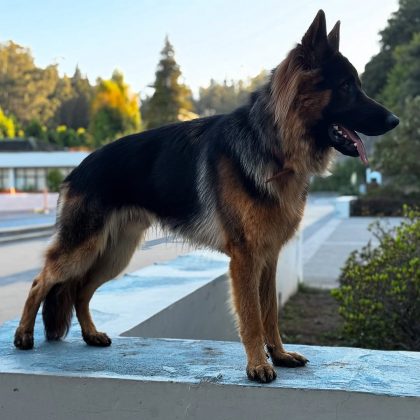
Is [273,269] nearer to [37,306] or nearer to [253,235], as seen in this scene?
[253,235]

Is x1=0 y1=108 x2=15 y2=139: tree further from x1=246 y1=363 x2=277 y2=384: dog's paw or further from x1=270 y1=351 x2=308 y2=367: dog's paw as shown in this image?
x1=246 y1=363 x2=277 y2=384: dog's paw

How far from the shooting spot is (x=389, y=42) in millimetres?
59031

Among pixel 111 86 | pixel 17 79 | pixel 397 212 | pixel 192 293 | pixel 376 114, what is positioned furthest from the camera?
pixel 17 79

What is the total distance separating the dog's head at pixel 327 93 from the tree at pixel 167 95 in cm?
6079

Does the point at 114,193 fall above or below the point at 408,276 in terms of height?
above

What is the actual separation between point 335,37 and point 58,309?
2.51 metres

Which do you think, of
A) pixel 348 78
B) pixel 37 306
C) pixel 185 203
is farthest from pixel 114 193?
pixel 348 78

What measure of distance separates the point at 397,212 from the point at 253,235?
27853mm

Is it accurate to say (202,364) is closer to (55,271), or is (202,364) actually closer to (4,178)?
(55,271)

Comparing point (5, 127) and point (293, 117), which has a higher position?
point (5, 127)

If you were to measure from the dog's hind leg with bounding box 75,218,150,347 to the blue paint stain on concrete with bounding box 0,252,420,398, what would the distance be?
11cm

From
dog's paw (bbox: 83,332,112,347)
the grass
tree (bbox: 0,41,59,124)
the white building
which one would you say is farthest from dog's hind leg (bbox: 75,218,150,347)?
tree (bbox: 0,41,59,124)

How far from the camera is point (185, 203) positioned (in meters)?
3.64

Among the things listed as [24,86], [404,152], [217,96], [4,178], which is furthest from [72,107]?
[404,152]
